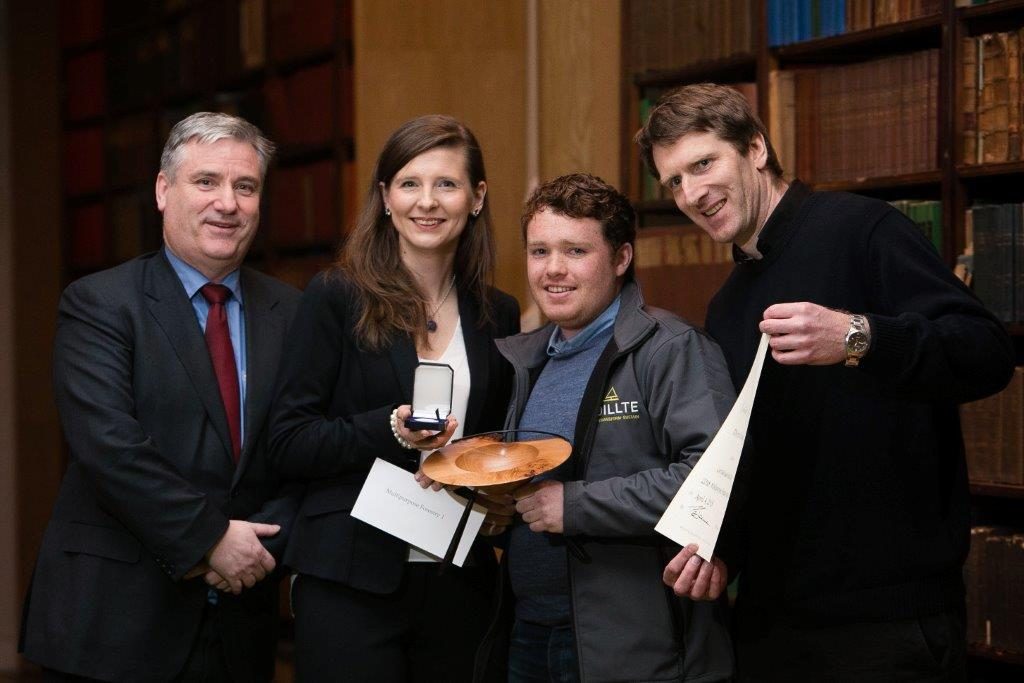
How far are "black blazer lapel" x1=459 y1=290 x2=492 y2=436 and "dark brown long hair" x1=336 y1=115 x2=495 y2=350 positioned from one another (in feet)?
0.06

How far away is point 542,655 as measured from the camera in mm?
2082

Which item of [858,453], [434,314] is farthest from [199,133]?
[858,453]

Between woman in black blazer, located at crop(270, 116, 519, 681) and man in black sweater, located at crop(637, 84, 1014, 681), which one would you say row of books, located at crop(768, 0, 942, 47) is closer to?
man in black sweater, located at crop(637, 84, 1014, 681)

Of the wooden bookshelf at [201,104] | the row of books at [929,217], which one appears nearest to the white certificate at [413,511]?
the row of books at [929,217]

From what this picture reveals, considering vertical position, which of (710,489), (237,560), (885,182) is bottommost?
(237,560)

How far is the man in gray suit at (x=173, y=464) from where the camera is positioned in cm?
228

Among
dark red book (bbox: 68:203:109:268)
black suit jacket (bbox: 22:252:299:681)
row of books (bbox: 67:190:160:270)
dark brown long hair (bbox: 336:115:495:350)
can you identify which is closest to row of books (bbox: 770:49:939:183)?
dark brown long hair (bbox: 336:115:495:350)

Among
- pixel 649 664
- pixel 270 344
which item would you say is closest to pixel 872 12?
pixel 270 344

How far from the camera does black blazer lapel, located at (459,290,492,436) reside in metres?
2.31

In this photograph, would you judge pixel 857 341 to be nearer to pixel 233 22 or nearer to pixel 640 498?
pixel 640 498

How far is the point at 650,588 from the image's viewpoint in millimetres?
1966

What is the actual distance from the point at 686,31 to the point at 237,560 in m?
2.67

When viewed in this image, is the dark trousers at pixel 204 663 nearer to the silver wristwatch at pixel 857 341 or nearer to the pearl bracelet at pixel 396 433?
the pearl bracelet at pixel 396 433

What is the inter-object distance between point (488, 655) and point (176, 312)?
0.99 m
